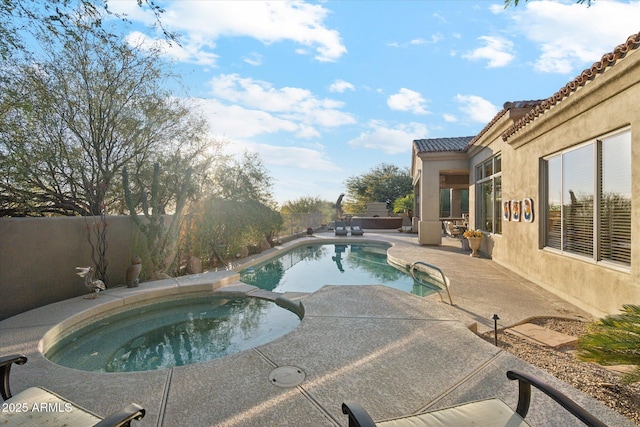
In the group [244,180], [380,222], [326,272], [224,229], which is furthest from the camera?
[380,222]

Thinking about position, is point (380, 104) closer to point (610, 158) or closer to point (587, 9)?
point (587, 9)

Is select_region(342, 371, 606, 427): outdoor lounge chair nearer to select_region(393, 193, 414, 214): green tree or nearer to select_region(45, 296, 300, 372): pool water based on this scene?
select_region(45, 296, 300, 372): pool water

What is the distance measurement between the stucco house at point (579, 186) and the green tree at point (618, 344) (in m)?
2.29

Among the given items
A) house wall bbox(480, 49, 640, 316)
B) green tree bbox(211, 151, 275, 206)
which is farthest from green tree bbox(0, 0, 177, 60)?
green tree bbox(211, 151, 275, 206)

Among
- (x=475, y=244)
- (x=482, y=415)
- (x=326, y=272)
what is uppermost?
(x=475, y=244)

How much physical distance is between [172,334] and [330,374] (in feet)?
9.99

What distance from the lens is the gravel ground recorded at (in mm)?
2379

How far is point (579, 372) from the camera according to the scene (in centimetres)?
281

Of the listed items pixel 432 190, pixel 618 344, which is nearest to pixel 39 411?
pixel 618 344

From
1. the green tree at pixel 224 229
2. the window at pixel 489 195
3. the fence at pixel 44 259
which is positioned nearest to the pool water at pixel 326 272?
the green tree at pixel 224 229

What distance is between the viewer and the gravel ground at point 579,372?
2.38m

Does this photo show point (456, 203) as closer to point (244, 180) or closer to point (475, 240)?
point (475, 240)

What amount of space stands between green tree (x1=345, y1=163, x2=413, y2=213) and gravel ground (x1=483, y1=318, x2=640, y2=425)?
27830mm

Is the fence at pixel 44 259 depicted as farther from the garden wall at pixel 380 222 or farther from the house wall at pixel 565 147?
the garden wall at pixel 380 222
